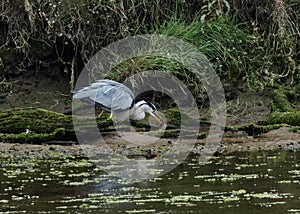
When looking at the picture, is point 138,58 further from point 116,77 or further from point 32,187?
point 32,187

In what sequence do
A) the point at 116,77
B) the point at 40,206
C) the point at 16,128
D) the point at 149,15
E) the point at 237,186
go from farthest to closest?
the point at 149,15
the point at 116,77
the point at 16,128
the point at 237,186
the point at 40,206

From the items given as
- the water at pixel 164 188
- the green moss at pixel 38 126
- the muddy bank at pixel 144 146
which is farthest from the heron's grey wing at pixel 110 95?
the water at pixel 164 188

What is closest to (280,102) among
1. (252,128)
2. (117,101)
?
(252,128)

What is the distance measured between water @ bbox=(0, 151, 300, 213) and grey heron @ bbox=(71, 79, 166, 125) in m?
1.69

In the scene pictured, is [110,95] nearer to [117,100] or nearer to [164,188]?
[117,100]

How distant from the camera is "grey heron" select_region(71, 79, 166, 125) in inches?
401

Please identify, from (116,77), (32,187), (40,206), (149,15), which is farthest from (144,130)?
(40,206)

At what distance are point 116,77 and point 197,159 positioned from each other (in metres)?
3.07

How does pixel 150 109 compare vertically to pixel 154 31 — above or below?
below

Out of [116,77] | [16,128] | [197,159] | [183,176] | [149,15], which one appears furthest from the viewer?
[149,15]

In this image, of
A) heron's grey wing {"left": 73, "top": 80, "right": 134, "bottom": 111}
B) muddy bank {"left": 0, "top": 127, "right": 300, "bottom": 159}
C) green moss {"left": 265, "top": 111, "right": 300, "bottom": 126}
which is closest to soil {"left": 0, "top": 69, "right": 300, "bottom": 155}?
muddy bank {"left": 0, "top": 127, "right": 300, "bottom": 159}

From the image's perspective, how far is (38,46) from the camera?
1207 cm

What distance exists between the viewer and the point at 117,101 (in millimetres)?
10164

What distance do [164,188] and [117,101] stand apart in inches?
135
